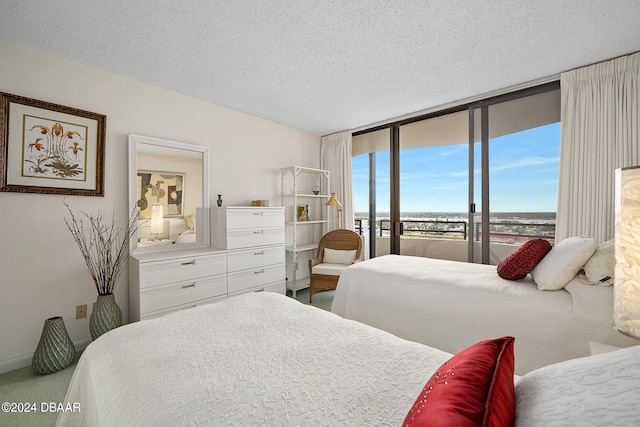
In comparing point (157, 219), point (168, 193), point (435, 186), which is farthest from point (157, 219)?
point (435, 186)

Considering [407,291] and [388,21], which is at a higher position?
[388,21]

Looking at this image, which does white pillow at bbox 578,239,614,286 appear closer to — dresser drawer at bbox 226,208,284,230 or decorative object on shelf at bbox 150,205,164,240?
dresser drawer at bbox 226,208,284,230

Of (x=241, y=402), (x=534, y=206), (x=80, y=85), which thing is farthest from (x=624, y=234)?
(x=80, y=85)

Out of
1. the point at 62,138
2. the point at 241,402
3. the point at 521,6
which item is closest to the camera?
the point at 241,402

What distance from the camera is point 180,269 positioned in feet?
9.00

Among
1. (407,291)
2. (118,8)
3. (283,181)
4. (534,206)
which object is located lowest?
(407,291)

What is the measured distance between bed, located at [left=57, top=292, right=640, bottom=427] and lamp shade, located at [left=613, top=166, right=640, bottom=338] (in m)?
0.37

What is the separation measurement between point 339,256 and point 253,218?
1370mm

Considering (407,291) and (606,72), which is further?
(606,72)

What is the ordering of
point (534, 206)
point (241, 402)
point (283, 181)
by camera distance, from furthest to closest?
point (283, 181), point (534, 206), point (241, 402)

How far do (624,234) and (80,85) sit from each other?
150 inches

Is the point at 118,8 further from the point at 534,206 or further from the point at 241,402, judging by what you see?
the point at 534,206

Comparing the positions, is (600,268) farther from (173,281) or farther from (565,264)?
(173,281)

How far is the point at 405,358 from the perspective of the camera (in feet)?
3.40
